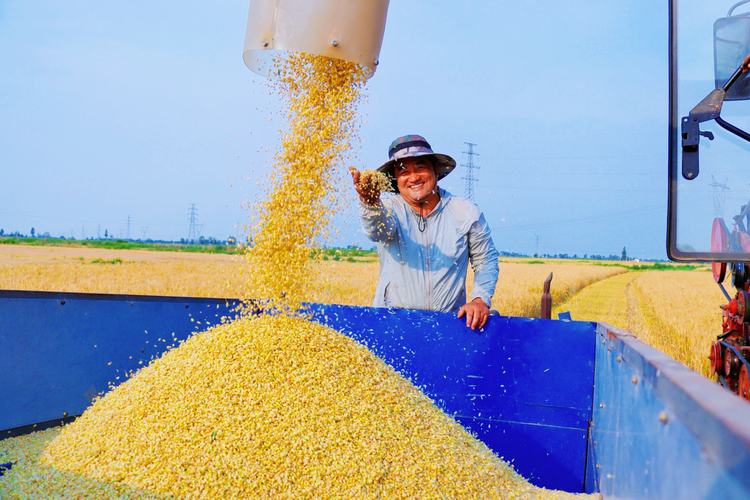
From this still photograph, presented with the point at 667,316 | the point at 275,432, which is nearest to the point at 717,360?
the point at 275,432

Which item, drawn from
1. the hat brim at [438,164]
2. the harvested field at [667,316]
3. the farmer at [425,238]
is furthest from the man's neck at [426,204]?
the harvested field at [667,316]

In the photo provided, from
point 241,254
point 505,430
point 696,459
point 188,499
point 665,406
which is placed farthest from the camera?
point 241,254

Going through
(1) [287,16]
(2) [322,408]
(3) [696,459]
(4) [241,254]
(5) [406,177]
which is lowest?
(2) [322,408]

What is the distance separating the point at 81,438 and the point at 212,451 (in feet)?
2.17

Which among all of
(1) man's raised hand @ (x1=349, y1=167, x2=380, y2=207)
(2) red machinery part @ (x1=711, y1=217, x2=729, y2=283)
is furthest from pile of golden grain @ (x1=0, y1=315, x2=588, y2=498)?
(2) red machinery part @ (x1=711, y1=217, x2=729, y2=283)

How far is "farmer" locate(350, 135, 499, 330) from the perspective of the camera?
120 inches

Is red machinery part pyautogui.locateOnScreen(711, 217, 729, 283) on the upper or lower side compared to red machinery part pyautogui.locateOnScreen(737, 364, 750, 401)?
upper

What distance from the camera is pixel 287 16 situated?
2525mm

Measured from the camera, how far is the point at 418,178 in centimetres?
307

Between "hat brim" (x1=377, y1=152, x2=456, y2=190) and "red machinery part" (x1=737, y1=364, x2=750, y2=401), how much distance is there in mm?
1662

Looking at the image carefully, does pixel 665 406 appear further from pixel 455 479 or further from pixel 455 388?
pixel 455 388

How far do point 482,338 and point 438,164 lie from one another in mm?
1117

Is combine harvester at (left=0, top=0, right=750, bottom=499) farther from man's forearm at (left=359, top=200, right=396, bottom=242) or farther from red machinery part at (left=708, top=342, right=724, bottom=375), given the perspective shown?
man's forearm at (left=359, top=200, right=396, bottom=242)

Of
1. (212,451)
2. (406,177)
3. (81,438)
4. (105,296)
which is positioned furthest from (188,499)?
(406,177)
